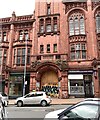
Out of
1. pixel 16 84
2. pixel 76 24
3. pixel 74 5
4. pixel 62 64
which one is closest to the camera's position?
pixel 62 64

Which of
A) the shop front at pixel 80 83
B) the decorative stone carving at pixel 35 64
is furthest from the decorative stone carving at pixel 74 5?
the shop front at pixel 80 83

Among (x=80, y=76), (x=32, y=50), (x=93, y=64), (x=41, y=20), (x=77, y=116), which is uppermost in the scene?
(x=41, y=20)

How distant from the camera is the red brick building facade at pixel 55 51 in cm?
2502

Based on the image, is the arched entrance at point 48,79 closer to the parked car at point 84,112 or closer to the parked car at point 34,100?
the parked car at point 34,100

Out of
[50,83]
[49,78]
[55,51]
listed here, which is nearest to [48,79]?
[49,78]

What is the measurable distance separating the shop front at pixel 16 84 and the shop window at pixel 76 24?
978cm

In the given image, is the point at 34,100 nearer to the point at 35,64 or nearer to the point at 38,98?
the point at 38,98

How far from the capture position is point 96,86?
24.3 metres

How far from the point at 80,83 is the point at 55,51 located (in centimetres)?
602

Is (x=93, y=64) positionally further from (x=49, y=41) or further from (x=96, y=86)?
(x=49, y=41)

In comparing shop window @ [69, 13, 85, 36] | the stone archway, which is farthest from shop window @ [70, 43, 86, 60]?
the stone archway

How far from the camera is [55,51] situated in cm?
2705

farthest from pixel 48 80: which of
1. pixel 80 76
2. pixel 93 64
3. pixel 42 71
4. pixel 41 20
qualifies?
pixel 41 20

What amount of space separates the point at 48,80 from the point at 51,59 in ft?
A: 10.6
